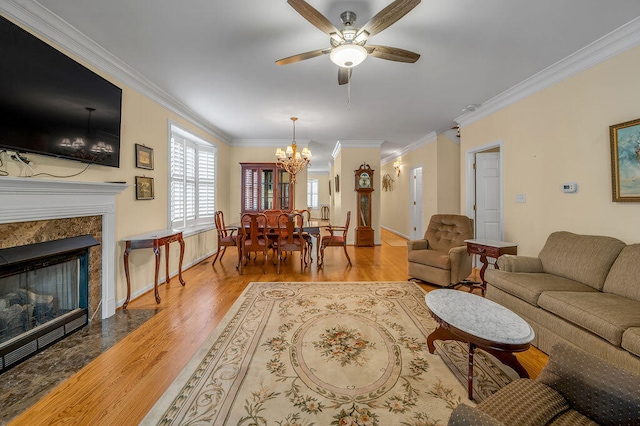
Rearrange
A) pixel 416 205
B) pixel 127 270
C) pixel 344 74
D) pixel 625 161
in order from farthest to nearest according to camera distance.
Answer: pixel 416 205
pixel 127 270
pixel 344 74
pixel 625 161

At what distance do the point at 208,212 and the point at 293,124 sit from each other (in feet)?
8.39

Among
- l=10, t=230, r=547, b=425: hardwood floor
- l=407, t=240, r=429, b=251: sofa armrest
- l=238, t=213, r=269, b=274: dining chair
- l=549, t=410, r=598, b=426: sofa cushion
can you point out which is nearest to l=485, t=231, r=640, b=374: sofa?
l=10, t=230, r=547, b=425: hardwood floor

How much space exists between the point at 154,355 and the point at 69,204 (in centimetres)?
149

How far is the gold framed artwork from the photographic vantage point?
2322mm

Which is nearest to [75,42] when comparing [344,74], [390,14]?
[344,74]

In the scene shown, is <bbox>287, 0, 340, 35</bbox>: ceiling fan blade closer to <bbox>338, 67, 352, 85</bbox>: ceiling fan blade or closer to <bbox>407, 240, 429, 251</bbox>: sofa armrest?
<bbox>338, 67, 352, 85</bbox>: ceiling fan blade

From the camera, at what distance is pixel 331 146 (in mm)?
7531

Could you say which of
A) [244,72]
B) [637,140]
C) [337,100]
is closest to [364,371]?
[637,140]

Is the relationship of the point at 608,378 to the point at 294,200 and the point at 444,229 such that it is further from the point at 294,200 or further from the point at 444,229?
the point at 294,200

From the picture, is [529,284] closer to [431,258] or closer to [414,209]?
[431,258]

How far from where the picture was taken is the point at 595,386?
100 centimetres

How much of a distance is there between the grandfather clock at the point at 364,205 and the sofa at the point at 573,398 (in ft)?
18.2

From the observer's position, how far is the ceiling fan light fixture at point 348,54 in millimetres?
2000

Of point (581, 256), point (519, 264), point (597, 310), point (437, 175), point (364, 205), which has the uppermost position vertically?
point (437, 175)
